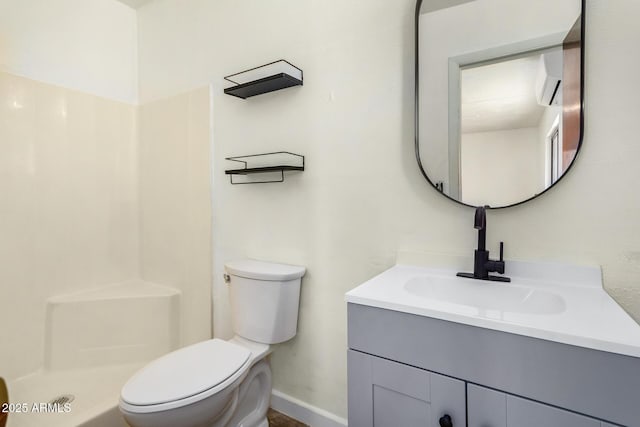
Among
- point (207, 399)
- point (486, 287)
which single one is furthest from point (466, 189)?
point (207, 399)

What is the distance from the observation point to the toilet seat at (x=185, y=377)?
112 cm

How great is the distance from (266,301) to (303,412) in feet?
2.04

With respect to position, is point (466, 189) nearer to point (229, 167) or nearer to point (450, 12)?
point (450, 12)

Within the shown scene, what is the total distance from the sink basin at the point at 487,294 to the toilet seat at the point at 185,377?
0.76 metres

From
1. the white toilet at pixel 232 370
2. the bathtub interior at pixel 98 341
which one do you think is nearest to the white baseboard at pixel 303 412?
the white toilet at pixel 232 370

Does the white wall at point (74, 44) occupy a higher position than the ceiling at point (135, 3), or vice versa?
the ceiling at point (135, 3)

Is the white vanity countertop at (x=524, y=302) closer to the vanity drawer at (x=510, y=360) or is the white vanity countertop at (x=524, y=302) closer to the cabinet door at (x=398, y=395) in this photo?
the vanity drawer at (x=510, y=360)

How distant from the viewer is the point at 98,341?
2012 millimetres

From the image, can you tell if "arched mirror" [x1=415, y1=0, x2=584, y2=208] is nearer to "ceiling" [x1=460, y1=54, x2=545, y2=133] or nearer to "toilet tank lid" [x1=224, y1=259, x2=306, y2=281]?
"ceiling" [x1=460, y1=54, x2=545, y2=133]

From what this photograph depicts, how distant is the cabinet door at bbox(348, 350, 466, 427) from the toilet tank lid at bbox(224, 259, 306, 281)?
2.03 feet

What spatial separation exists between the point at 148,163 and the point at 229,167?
815 mm

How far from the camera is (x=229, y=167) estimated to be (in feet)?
6.33

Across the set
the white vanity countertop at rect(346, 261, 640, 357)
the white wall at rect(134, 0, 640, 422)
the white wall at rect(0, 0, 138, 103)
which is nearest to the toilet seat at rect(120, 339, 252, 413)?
the white wall at rect(134, 0, 640, 422)

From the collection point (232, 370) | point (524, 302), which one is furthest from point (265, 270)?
point (524, 302)
